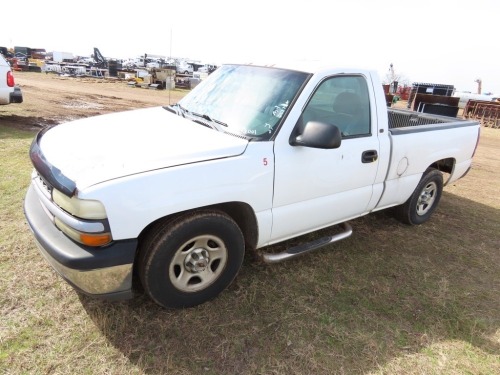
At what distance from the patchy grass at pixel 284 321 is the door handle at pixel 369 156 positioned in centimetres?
105

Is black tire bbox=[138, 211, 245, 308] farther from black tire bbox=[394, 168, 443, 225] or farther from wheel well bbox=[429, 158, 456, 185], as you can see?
wheel well bbox=[429, 158, 456, 185]

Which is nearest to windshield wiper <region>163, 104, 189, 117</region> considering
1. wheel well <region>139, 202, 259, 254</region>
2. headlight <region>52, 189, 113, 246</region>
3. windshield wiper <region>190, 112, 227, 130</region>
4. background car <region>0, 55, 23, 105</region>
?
windshield wiper <region>190, 112, 227, 130</region>

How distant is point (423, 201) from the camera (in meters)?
4.68

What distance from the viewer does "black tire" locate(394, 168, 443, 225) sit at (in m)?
4.43

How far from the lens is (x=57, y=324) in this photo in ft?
8.40

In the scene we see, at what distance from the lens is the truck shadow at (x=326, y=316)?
245 cm

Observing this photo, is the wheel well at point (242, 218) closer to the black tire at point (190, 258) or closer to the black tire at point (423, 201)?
the black tire at point (190, 258)

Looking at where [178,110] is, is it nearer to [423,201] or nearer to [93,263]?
[93,263]

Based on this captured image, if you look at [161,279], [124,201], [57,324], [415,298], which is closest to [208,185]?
[124,201]

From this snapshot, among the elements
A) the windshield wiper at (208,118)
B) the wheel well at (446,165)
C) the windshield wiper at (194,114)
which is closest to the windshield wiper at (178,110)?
the windshield wiper at (194,114)

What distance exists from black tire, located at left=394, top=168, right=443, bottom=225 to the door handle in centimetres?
124

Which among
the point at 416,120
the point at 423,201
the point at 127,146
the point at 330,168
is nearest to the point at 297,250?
the point at 330,168

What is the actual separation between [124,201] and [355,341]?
1899 millimetres

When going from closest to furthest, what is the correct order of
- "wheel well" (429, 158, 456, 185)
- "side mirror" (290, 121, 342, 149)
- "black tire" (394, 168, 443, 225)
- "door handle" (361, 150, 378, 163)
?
1. "side mirror" (290, 121, 342, 149)
2. "door handle" (361, 150, 378, 163)
3. "black tire" (394, 168, 443, 225)
4. "wheel well" (429, 158, 456, 185)
